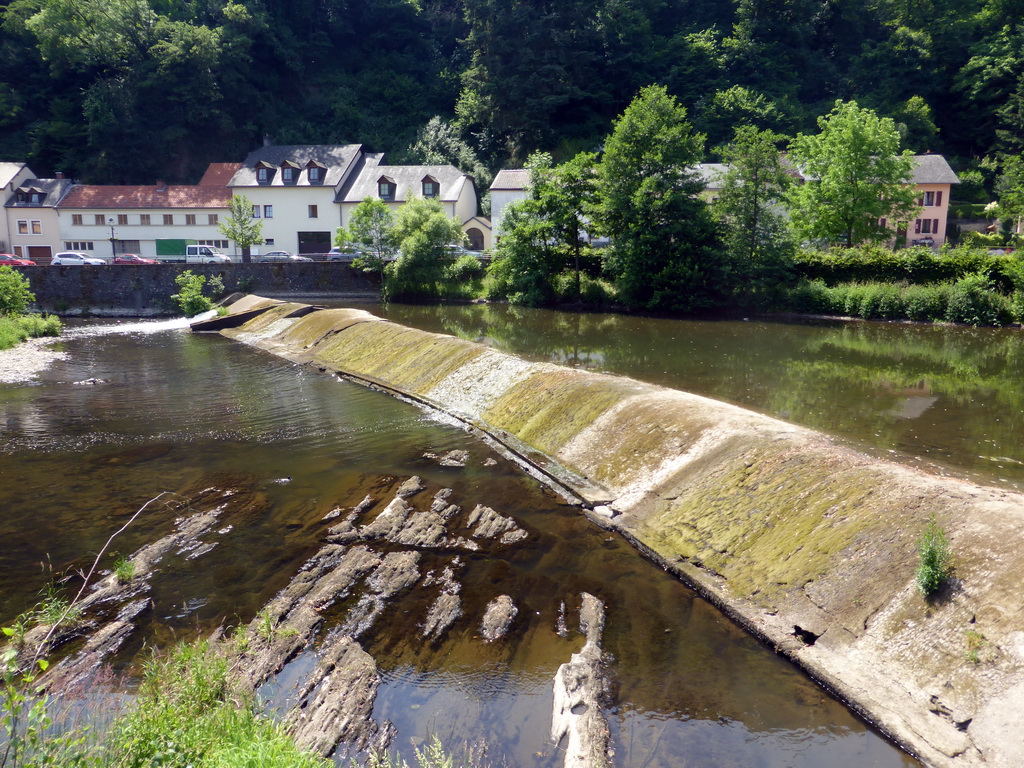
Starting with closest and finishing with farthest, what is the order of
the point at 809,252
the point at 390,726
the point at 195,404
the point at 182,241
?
the point at 390,726
the point at 195,404
the point at 809,252
the point at 182,241

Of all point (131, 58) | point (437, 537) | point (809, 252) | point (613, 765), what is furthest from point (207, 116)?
point (613, 765)

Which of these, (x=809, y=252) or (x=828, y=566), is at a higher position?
(x=809, y=252)

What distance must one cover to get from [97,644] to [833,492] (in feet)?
34.7

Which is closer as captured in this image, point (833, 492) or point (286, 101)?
point (833, 492)

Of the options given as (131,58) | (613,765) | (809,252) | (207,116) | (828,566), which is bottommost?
(613,765)

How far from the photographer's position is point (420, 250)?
50.9 meters

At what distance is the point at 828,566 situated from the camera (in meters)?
10.1

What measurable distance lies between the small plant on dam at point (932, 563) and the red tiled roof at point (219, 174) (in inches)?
2967

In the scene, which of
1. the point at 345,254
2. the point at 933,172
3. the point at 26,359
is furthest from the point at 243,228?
the point at 933,172

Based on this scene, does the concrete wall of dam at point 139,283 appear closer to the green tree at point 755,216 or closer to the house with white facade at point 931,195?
the green tree at point 755,216

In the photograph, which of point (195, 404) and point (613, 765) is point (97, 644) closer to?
point (613, 765)

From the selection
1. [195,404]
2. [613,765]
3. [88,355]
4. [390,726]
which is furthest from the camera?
[88,355]

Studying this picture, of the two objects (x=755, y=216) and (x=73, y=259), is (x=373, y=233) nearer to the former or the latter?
(x=73, y=259)

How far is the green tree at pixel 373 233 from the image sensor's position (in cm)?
5478
